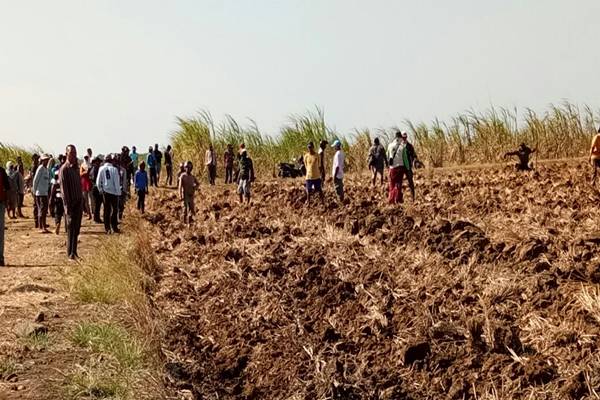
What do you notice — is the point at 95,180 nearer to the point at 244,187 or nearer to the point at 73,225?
the point at 244,187

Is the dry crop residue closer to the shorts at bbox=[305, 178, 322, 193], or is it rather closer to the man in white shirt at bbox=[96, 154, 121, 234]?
the man in white shirt at bbox=[96, 154, 121, 234]

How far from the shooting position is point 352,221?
13.2 m

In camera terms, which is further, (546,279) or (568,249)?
(568,249)

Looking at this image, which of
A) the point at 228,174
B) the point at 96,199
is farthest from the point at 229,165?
the point at 96,199

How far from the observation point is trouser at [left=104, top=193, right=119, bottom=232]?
51.4 feet

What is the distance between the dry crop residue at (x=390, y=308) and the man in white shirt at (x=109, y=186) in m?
2.72

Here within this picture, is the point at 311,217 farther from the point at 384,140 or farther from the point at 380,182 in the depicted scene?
A: the point at 384,140

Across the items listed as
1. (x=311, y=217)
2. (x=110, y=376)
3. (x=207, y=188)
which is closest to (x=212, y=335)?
(x=110, y=376)

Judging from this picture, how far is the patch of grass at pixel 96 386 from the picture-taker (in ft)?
19.3

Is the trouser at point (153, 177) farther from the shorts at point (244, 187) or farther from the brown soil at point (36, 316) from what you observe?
the brown soil at point (36, 316)

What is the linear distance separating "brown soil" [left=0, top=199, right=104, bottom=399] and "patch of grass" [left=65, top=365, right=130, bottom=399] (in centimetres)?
11

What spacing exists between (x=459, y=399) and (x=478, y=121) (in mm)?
25318

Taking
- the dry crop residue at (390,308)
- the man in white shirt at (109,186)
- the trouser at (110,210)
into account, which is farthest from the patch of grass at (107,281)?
the trouser at (110,210)

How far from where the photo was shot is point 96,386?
6004 mm
